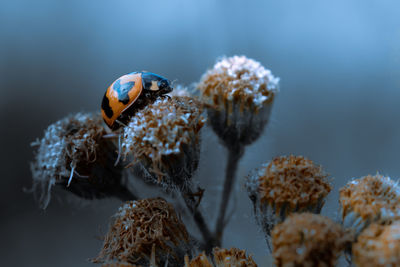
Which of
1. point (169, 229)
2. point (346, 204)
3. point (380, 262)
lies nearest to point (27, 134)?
point (169, 229)

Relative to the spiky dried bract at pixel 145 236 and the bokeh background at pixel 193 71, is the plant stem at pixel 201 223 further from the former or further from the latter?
the bokeh background at pixel 193 71

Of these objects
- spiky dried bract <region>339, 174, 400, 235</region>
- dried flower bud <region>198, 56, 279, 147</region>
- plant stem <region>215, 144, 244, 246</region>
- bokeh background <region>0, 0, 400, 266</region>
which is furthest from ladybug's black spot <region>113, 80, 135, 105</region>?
bokeh background <region>0, 0, 400, 266</region>

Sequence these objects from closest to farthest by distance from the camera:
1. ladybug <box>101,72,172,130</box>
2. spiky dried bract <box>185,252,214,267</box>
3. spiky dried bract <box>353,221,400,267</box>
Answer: spiky dried bract <box>353,221,400,267</box> < spiky dried bract <box>185,252,214,267</box> < ladybug <box>101,72,172,130</box>

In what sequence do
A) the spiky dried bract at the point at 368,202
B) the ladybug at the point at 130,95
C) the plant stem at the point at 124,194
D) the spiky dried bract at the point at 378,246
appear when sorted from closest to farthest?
the spiky dried bract at the point at 378,246, the spiky dried bract at the point at 368,202, the ladybug at the point at 130,95, the plant stem at the point at 124,194

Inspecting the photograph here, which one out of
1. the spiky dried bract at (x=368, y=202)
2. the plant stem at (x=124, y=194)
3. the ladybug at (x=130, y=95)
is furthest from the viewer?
the plant stem at (x=124, y=194)

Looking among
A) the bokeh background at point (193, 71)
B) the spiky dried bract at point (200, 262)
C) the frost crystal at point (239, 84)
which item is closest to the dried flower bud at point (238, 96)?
the frost crystal at point (239, 84)

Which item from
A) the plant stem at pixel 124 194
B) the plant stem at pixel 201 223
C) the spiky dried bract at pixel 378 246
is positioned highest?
the plant stem at pixel 124 194

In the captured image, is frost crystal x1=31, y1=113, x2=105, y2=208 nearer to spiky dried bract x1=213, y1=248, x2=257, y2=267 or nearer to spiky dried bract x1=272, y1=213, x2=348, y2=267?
spiky dried bract x1=213, y1=248, x2=257, y2=267
